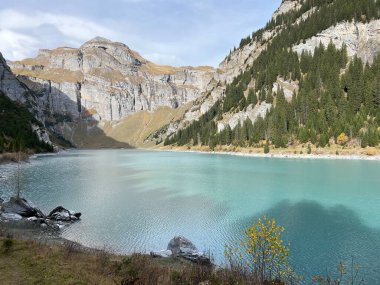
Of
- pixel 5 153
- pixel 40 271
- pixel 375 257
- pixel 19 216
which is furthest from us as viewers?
pixel 5 153

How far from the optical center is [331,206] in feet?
120

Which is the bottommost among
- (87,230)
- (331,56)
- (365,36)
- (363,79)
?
(87,230)

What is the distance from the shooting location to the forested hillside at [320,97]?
122 meters

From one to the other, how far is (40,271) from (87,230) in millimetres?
16182

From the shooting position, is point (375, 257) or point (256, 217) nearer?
point (375, 257)

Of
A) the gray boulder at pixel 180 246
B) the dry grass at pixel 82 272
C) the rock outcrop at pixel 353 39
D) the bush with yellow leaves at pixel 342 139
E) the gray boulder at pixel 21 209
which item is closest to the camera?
the dry grass at pixel 82 272

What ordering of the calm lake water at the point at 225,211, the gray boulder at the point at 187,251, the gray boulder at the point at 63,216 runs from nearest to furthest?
1. the gray boulder at the point at 187,251
2. the calm lake water at the point at 225,211
3. the gray boulder at the point at 63,216

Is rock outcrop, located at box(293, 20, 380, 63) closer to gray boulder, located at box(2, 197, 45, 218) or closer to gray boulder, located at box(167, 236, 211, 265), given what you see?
gray boulder, located at box(167, 236, 211, 265)

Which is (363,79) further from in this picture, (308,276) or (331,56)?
(308,276)

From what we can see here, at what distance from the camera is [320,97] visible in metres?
148

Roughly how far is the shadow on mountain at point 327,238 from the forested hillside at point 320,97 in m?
85.4

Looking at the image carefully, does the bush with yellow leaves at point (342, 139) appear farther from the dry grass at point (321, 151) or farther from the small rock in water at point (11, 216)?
the small rock in water at point (11, 216)

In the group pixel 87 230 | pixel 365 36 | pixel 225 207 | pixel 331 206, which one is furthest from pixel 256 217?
pixel 365 36

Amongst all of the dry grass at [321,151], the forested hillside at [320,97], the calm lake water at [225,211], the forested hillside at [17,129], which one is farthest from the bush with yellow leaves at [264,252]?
the forested hillside at [17,129]
